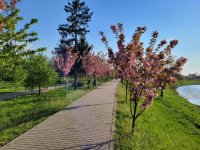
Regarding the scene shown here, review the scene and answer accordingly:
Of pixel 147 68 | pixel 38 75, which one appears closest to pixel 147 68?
pixel 147 68

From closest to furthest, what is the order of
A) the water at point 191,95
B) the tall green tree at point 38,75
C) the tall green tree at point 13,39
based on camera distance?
the tall green tree at point 13,39 < the tall green tree at point 38,75 < the water at point 191,95

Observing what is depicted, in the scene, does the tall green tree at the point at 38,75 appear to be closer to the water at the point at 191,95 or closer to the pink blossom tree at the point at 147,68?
the pink blossom tree at the point at 147,68

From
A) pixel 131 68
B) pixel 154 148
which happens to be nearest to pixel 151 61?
pixel 131 68

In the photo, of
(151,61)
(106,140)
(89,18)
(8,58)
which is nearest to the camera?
(8,58)

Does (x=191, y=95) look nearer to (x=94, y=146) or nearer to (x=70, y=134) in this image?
(x=70, y=134)

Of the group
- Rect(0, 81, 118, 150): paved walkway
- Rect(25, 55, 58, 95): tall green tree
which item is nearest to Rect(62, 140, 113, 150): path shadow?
Rect(0, 81, 118, 150): paved walkway

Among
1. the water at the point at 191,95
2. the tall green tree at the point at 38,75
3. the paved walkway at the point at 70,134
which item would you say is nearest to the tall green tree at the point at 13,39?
the paved walkway at the point at 70,134

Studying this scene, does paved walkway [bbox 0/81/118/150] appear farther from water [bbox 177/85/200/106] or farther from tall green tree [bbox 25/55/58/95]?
water [bbox 177/85/200/106]

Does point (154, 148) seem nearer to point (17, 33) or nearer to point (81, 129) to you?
point (81, 129)

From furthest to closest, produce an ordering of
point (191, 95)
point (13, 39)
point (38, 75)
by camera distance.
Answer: point (191, 95) < point (38, 75) < point (13, 39)

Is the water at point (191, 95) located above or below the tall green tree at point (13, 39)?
below

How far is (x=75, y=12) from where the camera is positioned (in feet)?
122

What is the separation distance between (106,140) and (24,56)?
4054mm

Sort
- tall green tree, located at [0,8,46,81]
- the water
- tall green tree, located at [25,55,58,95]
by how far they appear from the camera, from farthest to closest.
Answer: the water < tall green tree, located at [25,55,58,95] < tall green tree, located at [0,8,46,81]
